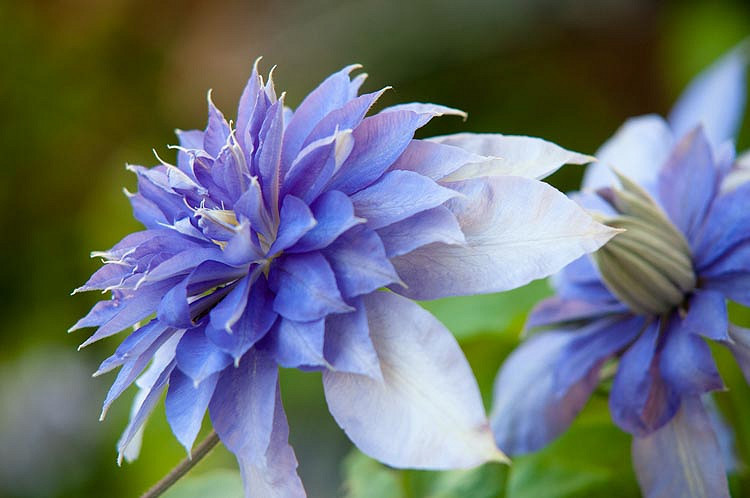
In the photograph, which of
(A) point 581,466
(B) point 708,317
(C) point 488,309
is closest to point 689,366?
(B) point 708,317

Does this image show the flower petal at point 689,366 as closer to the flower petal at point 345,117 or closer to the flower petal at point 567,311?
the flower petal at point 567,311

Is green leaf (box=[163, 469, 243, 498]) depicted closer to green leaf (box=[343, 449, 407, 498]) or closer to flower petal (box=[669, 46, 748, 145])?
green leaf (box=[343, 449, 407, 498])

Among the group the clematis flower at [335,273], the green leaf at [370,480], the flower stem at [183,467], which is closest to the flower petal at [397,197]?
the clematis flower at [335,273]

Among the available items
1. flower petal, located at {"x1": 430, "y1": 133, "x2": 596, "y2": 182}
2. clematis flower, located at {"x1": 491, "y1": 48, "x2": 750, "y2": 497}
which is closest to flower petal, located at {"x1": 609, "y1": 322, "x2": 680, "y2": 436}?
clematis flower, located at {"x1": 491, "y1": 48, "x2": 750, "y2": 497}

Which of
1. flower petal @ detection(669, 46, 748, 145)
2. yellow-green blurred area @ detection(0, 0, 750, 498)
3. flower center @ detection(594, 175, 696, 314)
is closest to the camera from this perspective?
flower center @ detection(594, 175, 696, 314)

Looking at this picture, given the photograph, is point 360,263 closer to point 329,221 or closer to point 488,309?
point 329,221

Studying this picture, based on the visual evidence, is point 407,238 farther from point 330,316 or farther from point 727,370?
point 727,370

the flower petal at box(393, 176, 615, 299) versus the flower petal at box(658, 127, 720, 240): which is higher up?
the flower petal at box(393, 176, 615, 299)

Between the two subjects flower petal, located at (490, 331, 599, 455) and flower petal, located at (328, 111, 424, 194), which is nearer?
flower petal, located at (328, 111, 424, 194)
